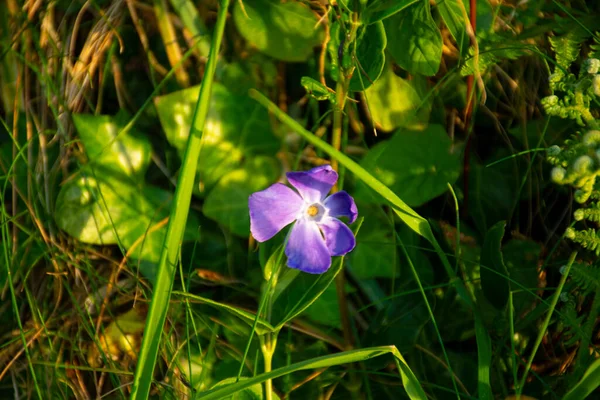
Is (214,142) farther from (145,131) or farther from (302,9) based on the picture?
(302,9)

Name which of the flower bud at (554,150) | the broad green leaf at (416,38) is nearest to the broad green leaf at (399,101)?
the broad green leaf at (416,38)

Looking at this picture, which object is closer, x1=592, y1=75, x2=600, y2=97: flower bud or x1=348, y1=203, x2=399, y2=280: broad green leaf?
x1=592, y1=75, x2=600, y2=97: flower bud

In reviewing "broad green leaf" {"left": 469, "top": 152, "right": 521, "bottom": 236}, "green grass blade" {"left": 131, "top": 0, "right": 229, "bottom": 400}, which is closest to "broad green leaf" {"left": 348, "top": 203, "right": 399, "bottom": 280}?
"broad green leaf" {"left": 469, "top": 152, "right": 521, "bottom": 236}

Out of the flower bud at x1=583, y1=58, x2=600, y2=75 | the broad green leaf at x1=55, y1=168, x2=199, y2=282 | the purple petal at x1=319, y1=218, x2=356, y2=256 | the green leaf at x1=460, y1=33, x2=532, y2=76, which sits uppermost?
the flower bud at x1=583, y1=58, x2=600, y2=75

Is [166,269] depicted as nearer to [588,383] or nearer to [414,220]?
[414,220]

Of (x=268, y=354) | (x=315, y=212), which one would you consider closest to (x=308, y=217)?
(x=315, y=212)

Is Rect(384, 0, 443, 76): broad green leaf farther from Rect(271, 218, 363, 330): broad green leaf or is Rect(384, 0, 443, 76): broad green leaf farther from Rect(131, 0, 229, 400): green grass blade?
Rect(131, 0, 229, 400): green grass blade

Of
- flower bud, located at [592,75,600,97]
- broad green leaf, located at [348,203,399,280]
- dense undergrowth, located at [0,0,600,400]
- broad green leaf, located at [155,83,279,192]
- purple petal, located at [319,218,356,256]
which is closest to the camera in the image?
flower bud, located at [592,75,600,97]
